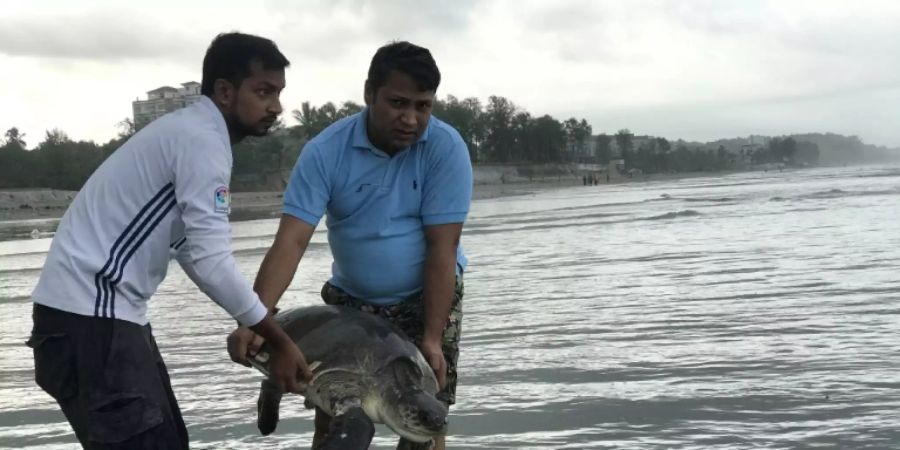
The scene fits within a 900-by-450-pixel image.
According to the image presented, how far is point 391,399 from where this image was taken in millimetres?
2670

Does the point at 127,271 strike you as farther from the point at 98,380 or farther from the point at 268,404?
the point at 268,404

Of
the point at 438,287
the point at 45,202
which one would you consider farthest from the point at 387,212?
the point at 45,202

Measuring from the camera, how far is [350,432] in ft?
8.25

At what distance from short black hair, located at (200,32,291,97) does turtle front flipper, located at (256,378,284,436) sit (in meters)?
1.07

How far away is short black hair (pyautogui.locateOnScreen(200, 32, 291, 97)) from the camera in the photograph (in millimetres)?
2613

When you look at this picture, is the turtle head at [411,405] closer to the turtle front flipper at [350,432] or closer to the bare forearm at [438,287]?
the turtle front flipper at [350,432]

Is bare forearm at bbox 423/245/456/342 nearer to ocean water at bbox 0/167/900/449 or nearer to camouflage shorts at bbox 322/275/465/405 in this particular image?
camouflage shorts at bbox 322/275/465/405

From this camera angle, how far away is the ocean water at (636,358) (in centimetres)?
451

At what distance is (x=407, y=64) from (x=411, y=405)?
3.90 ft

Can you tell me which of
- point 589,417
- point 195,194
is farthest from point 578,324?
point 195,194

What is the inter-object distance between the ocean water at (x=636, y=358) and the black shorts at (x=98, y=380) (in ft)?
6.75

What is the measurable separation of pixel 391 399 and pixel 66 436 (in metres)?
3.00

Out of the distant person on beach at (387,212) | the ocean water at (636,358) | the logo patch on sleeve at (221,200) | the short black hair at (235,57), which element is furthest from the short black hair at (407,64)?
the ocean water at (636,358)

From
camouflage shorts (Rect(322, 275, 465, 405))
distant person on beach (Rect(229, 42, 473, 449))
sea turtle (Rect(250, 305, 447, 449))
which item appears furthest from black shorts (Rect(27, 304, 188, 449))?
camouflage shorts (Rect(322, 275, 465, 405))
